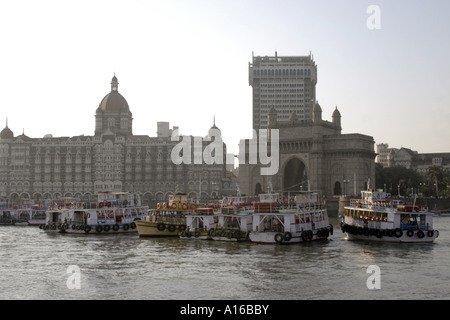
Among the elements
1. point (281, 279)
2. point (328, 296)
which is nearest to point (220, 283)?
point (281, 279)

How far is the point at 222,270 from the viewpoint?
40.8m

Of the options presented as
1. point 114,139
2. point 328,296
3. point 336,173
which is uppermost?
point 114,139

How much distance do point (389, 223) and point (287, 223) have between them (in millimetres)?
10289

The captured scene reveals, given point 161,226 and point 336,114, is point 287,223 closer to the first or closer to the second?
point 161,226

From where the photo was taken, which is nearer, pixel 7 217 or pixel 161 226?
pixel 161 226

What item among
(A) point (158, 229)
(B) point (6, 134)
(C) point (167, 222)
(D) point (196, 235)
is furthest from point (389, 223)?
(B) point (6, 134)

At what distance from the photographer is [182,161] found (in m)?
155

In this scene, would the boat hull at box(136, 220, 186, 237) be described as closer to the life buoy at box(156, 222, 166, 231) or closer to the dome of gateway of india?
the life buoy at box(156, 222, 166, 231)

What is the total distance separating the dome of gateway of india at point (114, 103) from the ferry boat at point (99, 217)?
295 feet

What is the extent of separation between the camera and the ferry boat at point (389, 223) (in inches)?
2218

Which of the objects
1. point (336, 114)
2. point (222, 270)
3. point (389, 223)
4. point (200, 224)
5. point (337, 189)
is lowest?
point (222, 270)

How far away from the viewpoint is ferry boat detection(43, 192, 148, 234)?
7151 centimetres

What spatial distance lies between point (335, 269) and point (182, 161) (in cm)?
11608
